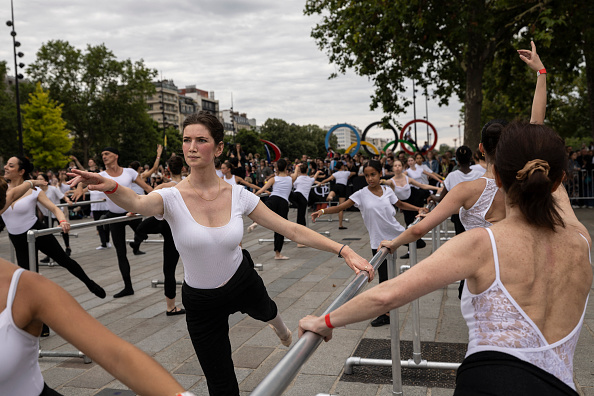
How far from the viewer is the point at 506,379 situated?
1.55m

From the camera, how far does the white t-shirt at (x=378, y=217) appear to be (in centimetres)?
604

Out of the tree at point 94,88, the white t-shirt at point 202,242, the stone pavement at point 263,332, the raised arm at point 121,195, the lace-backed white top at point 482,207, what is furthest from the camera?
the tree at point 94,88

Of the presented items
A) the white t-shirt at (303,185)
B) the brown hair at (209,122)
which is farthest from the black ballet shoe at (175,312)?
the white t-shirt at (303,185)

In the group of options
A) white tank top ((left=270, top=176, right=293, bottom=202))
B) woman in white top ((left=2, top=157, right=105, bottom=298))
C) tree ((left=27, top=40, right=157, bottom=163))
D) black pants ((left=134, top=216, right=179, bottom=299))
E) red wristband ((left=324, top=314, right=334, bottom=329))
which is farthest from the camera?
tree ((left=27, top=40, right=157, bottom=163))

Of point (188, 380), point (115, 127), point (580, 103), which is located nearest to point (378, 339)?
point (188, 380)

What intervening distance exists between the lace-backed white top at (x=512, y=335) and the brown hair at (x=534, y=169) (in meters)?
0.17

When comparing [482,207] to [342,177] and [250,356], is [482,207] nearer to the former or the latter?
[250,356]

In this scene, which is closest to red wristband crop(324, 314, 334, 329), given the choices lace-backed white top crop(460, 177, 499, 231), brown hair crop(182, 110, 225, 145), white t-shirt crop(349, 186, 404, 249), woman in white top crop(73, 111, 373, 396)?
woman in white top crop(73, 111, 373, 396)

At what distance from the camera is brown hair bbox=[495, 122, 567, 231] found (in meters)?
1.68

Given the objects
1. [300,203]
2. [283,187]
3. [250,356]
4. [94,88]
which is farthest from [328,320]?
[94,88]

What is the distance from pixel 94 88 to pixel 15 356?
2322 inches

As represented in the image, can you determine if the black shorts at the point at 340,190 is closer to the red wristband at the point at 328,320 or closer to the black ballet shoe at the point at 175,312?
the black ballet shoe at the point at 175,312

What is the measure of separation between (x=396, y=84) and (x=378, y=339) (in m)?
14.7

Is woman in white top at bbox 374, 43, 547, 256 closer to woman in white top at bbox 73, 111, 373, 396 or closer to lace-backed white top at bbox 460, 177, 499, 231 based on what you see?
lace-backed white top at bbox 460, 177, 499, 231
